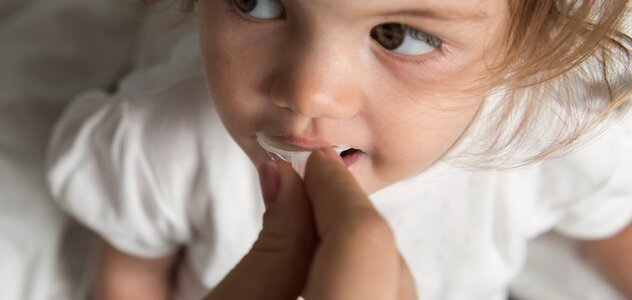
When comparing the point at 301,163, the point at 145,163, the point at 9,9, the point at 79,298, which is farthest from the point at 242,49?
the point at 9,9

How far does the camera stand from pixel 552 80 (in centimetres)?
70

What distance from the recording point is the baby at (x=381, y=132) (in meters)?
0.60

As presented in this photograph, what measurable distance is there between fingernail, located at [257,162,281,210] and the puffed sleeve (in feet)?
0.71

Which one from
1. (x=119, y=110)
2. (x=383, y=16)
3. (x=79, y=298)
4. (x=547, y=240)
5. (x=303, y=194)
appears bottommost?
(x=79, y=298)

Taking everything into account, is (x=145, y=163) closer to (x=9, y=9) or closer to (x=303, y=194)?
(x=303, y=194)

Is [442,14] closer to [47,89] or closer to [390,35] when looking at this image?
[390,35]

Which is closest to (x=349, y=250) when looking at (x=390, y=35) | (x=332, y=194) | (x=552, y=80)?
(x=332, y=194)

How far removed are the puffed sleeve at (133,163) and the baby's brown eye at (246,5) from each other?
0.54ft

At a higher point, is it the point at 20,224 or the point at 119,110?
the point at 119,110

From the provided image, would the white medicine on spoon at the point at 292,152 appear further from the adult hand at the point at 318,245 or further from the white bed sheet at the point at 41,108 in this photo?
the white bed sheet at the point at 41,108

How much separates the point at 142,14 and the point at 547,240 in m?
0.49

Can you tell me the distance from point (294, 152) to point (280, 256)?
0.32ft

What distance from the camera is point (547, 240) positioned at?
40.0 inches

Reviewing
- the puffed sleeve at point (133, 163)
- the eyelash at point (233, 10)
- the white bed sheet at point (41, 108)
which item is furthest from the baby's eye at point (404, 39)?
the white bed sheet at point (41, 108)
